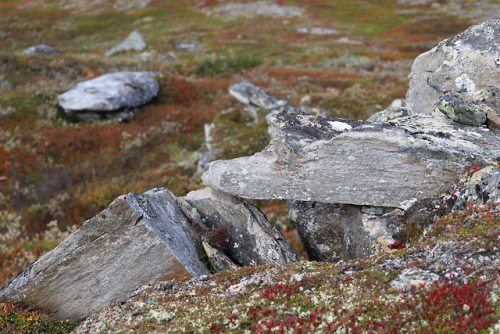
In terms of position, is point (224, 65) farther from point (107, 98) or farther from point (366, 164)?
point (366, 164)

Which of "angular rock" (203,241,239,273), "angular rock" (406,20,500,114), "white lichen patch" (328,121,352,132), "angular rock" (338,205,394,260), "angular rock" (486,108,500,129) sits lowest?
"angular rock" (203,241,239,273)

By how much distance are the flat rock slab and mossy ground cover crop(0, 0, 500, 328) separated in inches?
132

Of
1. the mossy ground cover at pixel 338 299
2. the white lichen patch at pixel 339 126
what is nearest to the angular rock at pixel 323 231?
the white lichen patch at pixel 339 126

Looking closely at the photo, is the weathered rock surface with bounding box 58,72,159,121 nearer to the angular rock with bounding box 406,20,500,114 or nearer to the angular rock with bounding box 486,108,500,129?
the angular rock with bounding box 406,20,500,114

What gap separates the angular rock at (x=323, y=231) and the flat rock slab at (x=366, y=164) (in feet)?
4.79

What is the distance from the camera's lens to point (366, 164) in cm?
874

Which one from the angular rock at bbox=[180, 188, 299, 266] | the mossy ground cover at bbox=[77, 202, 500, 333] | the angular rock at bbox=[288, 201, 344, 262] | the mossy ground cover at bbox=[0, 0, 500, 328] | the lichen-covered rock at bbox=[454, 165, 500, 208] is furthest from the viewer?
the mossy ground cover at bbox=[0, 0, 500, 328]

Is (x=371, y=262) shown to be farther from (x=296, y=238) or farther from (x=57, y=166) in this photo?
(x=57, y=166)

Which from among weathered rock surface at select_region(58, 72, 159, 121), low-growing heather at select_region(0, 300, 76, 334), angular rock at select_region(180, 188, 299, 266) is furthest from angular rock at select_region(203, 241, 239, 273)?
weathered rock surface at select_region(58, 72, 159, 121)

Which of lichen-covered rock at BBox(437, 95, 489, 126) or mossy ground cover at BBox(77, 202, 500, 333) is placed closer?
mossy ground cover at BBox(77, 202, 500, 333)

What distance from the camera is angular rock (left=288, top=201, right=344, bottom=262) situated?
10.3 meters

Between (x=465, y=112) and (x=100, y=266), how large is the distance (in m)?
9.93

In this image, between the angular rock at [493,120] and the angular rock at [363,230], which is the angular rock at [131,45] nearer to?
the angular rock at [363,230]

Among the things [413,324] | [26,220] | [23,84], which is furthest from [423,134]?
[23,84]
